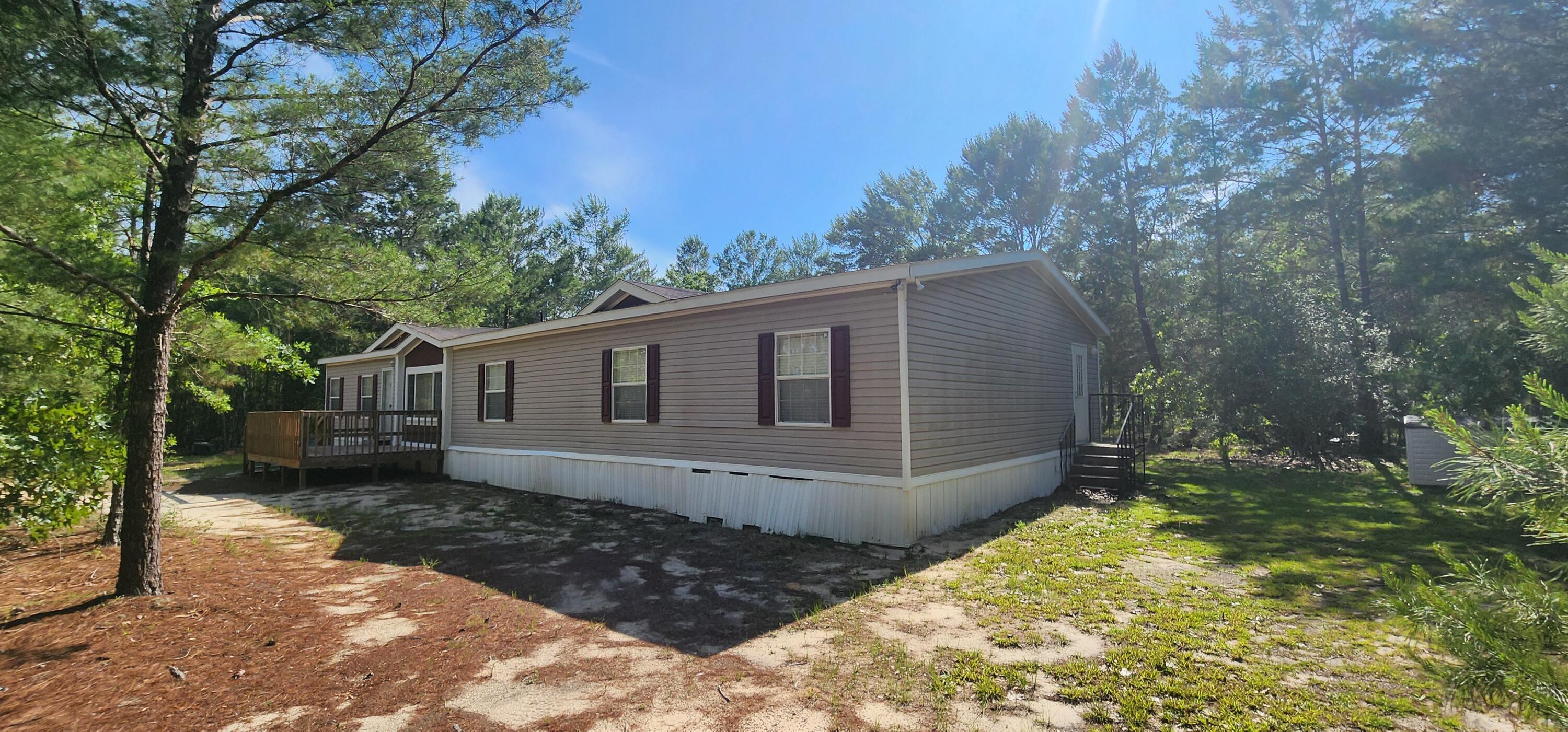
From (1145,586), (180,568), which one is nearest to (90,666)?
(180,568)

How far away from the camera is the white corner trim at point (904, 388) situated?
7.26 m

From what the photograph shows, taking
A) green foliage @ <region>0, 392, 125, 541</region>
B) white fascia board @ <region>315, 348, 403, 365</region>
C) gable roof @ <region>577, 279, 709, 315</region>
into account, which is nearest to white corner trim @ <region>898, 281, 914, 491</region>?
gable roof @ <region>577, 279, 709, 315</region>

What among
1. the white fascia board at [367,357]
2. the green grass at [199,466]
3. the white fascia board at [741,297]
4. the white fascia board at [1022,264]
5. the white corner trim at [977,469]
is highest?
the white fascia board at [1022,264]

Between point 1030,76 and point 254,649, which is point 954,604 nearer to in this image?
point 254,649

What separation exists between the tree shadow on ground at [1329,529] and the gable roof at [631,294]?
773 cm

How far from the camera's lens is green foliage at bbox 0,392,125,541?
467 centimetres

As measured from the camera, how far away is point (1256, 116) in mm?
19875

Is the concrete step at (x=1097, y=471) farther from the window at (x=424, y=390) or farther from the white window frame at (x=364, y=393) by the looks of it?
the white window frame at (x=364, y=393)

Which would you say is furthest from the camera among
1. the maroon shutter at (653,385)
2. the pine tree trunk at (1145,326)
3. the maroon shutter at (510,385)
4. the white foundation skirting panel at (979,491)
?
the pine tree trunk at (1145,326)

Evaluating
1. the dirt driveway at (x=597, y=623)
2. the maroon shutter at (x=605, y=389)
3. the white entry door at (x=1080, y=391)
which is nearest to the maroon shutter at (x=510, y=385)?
the maroon shutter at (x=605, y=389)

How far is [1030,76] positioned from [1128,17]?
16.1ft

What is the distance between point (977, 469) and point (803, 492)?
242cm

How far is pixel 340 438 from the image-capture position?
506 inches

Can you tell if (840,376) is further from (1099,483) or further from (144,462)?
(144,462)
